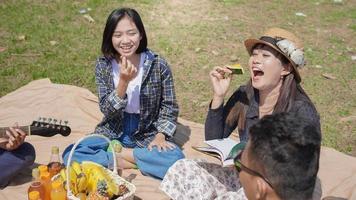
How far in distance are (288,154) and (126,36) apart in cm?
254

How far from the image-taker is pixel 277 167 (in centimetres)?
243

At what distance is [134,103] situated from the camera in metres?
4.83

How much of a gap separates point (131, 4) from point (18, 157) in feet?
18.3

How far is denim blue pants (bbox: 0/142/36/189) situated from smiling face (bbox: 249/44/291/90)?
222 centimetres

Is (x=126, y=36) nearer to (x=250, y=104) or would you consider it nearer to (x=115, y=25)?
(x=115, y=25)

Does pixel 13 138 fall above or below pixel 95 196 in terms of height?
above

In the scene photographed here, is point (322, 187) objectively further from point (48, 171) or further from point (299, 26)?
point (299, 26)

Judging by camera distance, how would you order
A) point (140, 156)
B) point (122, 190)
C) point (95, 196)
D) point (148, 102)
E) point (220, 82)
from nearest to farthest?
1. point (95, 196)
2. point (122, 190)
3. point (220, 82)
4. point (140, 156)
5. point (148, 102)

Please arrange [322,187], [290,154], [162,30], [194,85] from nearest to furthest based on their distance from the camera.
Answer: [290,154] < [322,187] < [194,85] < [162,30]

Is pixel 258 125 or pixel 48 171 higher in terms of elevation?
pixel 258 125

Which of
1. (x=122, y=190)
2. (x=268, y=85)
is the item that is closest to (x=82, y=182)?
(x=122, y=190)

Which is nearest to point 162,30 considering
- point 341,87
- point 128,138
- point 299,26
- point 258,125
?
point 299,26

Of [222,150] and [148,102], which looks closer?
[222,150]

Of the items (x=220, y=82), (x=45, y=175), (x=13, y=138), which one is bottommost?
(x=45, y=175)
